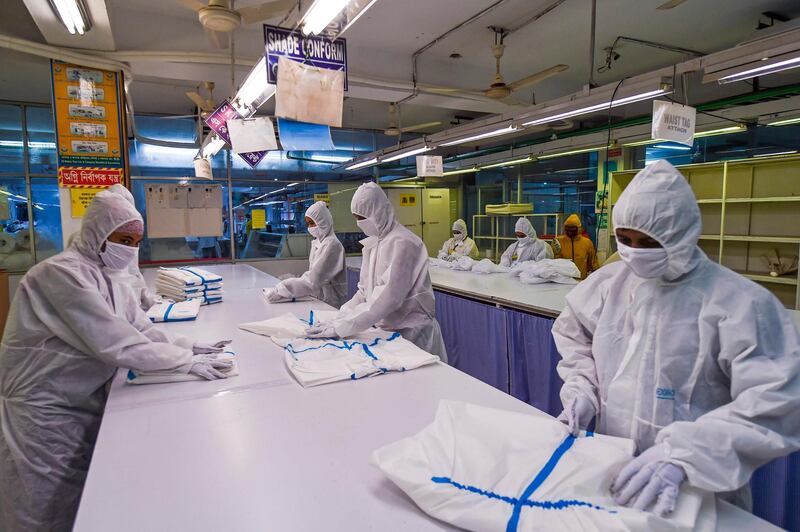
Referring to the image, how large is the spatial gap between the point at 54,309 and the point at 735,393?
218 centimetres

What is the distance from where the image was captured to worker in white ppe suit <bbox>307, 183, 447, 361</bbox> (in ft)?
7.46

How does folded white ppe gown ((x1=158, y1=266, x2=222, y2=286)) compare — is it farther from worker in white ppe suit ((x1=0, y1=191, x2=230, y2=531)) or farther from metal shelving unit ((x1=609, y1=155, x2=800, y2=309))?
metal shelving unit ((x1=609, y1=155, x2=800, y2=309))

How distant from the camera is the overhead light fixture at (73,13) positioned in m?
2.66

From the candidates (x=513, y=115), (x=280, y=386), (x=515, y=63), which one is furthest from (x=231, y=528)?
(x=515, y=63)

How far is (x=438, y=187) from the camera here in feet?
32.0

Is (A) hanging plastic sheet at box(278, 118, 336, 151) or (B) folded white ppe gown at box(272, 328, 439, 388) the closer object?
(B) folded white ppe gown at box(272, 328, 439, 388)

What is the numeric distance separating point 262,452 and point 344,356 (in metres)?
0.73

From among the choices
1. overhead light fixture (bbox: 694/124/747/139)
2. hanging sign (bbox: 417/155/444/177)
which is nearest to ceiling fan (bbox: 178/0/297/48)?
hanging sign (bbox: 417/155/444/177)

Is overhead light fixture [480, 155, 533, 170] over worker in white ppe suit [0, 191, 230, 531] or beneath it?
over

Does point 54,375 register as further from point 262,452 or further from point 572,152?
point 572,152

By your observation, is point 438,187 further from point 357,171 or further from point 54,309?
point 54,309

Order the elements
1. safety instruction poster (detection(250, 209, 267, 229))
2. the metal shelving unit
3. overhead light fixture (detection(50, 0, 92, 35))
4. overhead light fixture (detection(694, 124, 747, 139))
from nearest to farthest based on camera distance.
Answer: overhead light fixture (detection(50, 0, 92, 35)) < the metal shelving unit < overhead light fixture (detection(694, 124, 747, 139)) < safety instruction poster (detection(250, 209, 267, 229))

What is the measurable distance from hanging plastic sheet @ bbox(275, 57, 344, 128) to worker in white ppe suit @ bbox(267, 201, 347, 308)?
1.53 metres

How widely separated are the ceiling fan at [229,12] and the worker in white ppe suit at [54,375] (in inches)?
48.7
